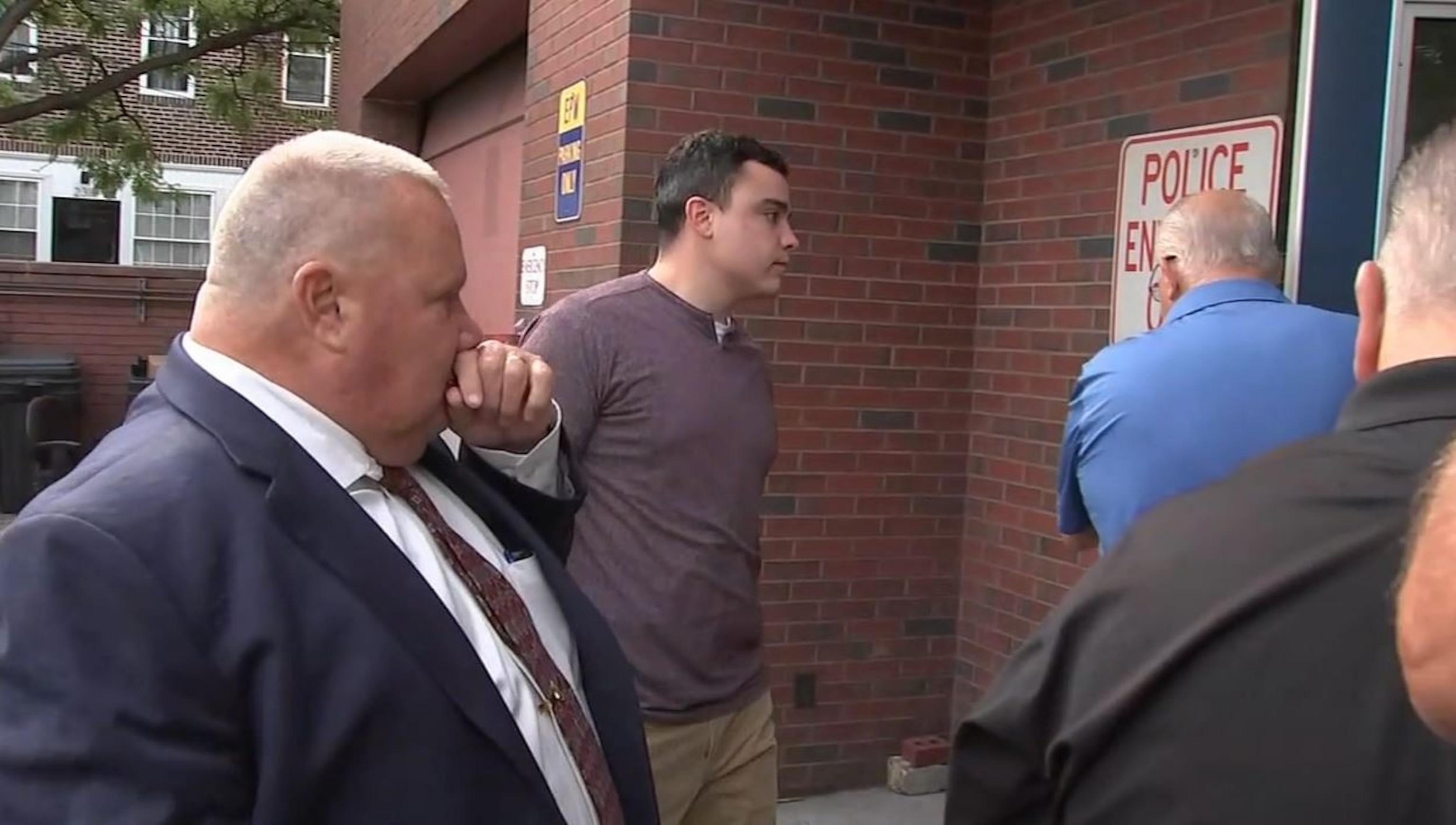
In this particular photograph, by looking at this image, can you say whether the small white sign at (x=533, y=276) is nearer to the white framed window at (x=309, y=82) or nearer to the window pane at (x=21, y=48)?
the window pane at (x=21, y=48)

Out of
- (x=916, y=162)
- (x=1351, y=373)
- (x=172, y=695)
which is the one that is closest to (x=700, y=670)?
(x=1351, y=373)

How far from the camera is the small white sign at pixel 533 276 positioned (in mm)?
5551

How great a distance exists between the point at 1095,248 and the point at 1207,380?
68.9 inches

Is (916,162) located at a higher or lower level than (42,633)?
higher

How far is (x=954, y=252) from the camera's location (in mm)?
5043

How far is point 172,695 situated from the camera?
51.2 inches

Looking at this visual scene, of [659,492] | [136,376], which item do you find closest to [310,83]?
[136,376]

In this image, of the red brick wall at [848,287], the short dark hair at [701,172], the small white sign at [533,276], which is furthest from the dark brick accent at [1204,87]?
the small white sign at [533,276]

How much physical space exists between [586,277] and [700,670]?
2344 mm

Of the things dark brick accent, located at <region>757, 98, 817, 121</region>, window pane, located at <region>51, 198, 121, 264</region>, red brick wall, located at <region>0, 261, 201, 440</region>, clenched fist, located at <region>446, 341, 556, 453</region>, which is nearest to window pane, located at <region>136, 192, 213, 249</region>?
window pane, located at <region>51, 198, 121, 264</region>

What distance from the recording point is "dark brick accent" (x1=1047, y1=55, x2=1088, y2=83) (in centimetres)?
455

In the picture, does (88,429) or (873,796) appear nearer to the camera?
(873,796)

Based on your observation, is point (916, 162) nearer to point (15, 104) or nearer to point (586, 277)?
point (586, 277)

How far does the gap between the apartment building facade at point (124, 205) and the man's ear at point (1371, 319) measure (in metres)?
15.8
